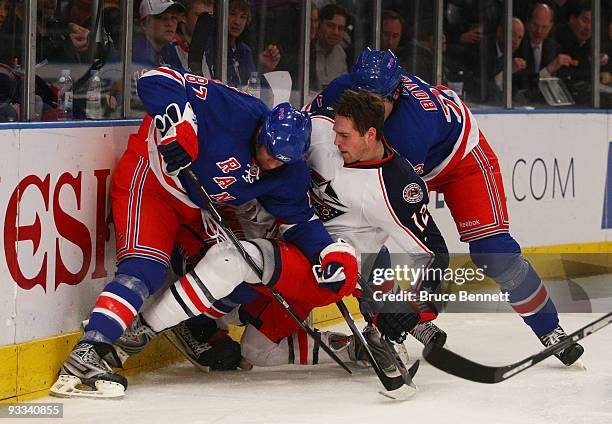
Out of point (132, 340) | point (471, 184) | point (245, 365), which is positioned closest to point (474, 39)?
point (471, 184)

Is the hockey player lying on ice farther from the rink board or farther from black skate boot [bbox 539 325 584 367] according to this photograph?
black skate boot [bbox 539 325 584 367]

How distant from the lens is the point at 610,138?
23.0 ft

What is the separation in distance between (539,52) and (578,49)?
28cm

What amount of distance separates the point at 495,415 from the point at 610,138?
337 cm

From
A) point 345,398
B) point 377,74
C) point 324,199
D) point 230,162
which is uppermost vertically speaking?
point 377,74

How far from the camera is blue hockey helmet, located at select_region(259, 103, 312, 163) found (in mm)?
4035

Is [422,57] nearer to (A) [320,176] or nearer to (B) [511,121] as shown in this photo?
(B) [511,121]

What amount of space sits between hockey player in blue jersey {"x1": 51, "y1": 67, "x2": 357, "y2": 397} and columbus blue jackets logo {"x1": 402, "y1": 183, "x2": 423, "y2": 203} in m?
0.27

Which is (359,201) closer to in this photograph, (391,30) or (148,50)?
(148,50)

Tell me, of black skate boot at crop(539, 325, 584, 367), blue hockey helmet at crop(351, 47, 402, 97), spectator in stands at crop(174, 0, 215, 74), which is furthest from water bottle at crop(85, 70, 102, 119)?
black skate boot at crop(539, 325, 584, 367)

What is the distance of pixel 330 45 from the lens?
5746 millimetres

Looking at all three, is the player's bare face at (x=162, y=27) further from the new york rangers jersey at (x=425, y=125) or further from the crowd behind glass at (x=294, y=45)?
the new york rangers jersey at (x=425, y=125)

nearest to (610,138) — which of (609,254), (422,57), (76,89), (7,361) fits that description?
(609,254)

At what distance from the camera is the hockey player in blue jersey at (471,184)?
182 inches
